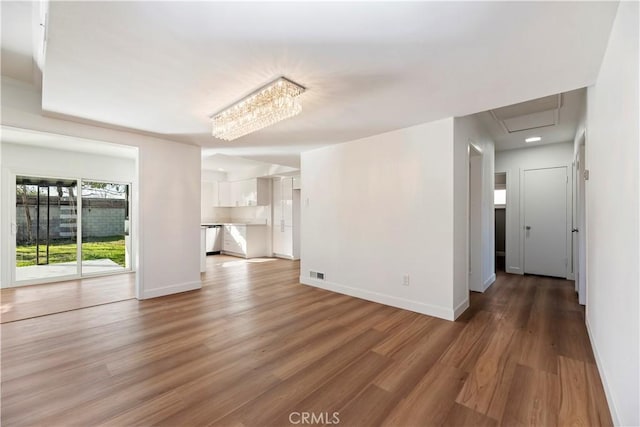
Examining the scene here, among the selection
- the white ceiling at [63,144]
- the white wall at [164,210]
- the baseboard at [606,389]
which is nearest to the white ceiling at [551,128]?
the baseboard at [606,389]

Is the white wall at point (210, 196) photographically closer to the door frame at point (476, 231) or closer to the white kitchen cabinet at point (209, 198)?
the white kitchen cabinet at point (209, 198)

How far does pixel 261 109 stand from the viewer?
2.55m

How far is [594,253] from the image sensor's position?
224 cm

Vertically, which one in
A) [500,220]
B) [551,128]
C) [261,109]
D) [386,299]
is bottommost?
[386,299]

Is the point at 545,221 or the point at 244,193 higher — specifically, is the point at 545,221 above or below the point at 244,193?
below

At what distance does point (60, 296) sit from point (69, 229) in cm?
183

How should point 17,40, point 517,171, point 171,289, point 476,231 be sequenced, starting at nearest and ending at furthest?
1. point 17,40
2. point 171,289
3. point 476,231
4. point 517,171

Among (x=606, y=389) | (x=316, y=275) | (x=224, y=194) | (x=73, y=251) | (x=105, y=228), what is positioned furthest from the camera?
(x=224, y=194)

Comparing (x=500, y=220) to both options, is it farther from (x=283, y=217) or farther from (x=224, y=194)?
(x=224, y=194)

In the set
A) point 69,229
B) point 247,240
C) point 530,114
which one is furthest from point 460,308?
point 69,229

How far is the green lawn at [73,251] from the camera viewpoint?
4836 millimetres

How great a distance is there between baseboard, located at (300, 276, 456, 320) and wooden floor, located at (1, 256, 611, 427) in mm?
123

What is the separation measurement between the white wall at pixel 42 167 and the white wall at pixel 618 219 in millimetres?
5450

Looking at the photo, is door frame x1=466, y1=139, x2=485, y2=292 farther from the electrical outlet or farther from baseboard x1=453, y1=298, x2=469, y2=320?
the electrical outlet
